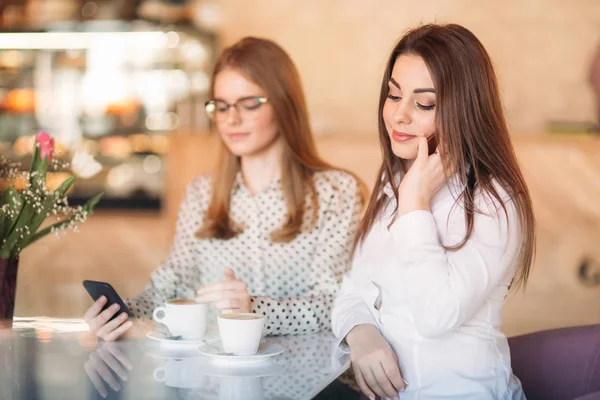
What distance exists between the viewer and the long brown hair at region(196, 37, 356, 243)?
217cm

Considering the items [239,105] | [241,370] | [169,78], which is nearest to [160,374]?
[241,370]

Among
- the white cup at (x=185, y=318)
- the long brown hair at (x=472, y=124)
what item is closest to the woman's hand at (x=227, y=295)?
the white cup at (x=185, y=318)

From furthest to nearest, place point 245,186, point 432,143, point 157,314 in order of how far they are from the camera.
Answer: point 245,186
point 157,314
point 432,143

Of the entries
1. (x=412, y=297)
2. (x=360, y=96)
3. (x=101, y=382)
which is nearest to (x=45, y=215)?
(x=101, y=382)

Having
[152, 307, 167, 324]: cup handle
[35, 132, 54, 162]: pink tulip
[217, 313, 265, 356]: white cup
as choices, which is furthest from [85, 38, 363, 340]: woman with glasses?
[217, 313, 265, 356]: white cup

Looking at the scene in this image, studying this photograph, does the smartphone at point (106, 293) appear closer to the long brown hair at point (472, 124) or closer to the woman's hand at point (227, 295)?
the woman's hand at point (227, 295)

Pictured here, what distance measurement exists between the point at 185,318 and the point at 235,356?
0.19 m

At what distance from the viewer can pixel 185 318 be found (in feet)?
5.31

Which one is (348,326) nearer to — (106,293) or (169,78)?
(106,293)

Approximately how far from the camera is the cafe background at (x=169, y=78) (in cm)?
472

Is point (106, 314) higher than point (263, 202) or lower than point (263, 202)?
lower

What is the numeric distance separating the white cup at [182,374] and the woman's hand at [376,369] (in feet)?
0.97

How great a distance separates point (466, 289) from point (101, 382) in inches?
24.7

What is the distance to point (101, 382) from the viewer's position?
1.32 meters
